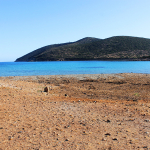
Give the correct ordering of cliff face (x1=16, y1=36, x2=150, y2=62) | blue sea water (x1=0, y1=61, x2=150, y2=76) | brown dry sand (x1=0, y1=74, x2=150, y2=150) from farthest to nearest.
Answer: cliff face (x1=16, y1=36, x2=150, y2=62), blue sea water (x1=0, y1=61, x2=150, y2=76), brown dry sand (x1=0, y1=74, x2=150, y2=150)

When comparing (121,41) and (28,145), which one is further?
(121,41)

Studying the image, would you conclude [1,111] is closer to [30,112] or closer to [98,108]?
[30,112]

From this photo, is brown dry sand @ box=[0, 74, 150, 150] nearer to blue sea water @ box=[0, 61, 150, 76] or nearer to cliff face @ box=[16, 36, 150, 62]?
blue sea water @ box=[0, 61, 150, 76]

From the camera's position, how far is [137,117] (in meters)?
5.87

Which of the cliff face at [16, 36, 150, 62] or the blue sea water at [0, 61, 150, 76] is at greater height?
the cliff face at [16, 36, 150, 62]

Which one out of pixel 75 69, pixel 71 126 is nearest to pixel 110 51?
pixel 75 69

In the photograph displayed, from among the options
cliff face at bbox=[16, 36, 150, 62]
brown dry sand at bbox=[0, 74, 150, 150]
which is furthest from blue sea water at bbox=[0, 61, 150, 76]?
cliff face at bbox=[16, 36, 150, 62]

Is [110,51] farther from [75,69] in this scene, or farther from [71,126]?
[71,126]

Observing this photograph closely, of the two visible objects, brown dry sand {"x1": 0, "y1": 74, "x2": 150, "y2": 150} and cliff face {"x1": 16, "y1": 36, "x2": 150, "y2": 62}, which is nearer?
brown dry sand {"x1": 0, "y1": 74, "x2": 150, "y2": 150}

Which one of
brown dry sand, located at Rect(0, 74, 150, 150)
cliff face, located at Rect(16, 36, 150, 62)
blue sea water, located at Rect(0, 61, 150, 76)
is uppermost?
cliff face, located at Rect(16, 36, 150, 62)

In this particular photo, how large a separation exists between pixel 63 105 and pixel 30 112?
1.62 meters

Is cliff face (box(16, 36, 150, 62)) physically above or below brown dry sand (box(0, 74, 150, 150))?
above

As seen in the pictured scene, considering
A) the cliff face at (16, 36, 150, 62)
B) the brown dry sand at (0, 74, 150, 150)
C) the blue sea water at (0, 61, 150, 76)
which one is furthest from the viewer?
the cliff face at (16, 36, 150, 62)

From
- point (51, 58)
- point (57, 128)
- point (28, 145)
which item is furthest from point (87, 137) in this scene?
point (51, 58)
